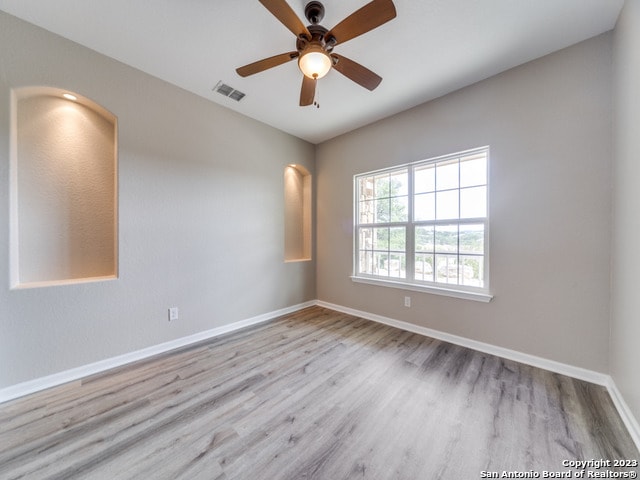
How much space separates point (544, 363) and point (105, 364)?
3.97 meters

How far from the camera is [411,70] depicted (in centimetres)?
232

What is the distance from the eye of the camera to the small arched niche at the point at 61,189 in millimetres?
1942

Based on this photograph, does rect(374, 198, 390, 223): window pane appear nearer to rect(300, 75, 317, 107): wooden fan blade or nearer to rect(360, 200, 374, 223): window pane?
rect(360, 200, 374, 223): window pane

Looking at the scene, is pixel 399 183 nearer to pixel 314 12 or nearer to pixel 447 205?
pixel 447 205

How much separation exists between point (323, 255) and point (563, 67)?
3.37 m

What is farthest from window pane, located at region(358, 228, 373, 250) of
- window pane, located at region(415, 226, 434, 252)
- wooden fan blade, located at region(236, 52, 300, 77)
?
wooden fan blade, located at region(236, 52, 300, 77)

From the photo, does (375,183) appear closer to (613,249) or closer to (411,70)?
(411,70)

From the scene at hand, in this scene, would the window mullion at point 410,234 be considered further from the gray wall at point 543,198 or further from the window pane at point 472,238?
the window pane at point 472,238

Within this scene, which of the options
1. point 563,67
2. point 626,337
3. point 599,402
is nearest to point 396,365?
point 599,402

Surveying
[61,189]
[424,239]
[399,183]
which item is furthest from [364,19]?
[61,189]

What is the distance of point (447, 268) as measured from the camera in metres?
2.79

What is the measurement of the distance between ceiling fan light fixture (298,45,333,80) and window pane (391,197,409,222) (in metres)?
1.98

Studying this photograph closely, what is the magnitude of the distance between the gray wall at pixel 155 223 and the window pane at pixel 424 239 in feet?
6.40

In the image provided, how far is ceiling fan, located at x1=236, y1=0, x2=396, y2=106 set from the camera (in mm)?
1344
